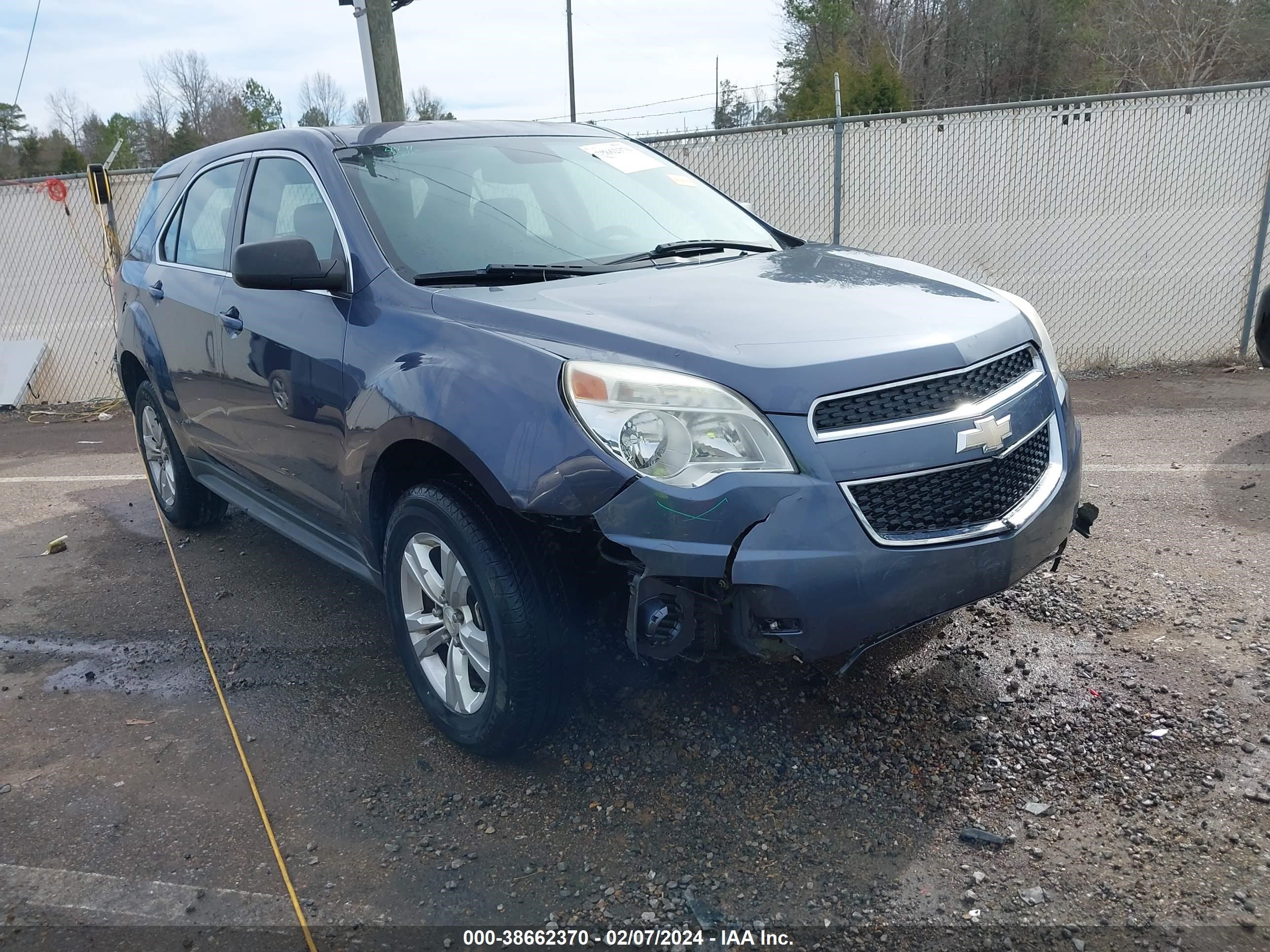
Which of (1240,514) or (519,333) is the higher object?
(519,333)

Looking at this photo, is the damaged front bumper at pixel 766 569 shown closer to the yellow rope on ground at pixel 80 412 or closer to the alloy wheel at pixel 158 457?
the alloy wheel at pixel 158 457

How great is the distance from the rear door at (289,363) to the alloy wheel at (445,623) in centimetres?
50

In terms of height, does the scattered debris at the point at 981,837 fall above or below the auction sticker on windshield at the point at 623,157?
below

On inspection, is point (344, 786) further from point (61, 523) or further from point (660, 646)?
point (61, 523)

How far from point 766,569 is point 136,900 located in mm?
1827

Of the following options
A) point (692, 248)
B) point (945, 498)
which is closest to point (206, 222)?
point (692, 248)

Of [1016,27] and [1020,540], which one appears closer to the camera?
[1020,540]

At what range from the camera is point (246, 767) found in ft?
10.2

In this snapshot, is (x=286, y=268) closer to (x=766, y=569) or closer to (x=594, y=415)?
(x=594, y=415)

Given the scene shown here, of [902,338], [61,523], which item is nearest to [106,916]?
[902,338]

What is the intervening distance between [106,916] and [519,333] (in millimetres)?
1828

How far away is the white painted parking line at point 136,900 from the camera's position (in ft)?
8.01

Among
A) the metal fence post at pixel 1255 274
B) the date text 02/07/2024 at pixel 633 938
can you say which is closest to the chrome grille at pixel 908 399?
the date text 02/07/2024 at pixel 633 938

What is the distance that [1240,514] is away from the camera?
464 cm
